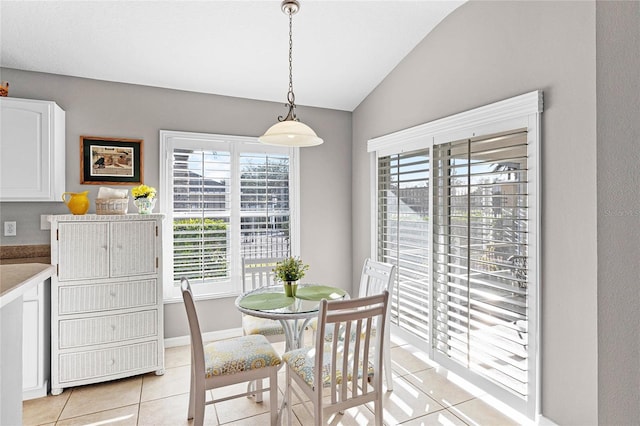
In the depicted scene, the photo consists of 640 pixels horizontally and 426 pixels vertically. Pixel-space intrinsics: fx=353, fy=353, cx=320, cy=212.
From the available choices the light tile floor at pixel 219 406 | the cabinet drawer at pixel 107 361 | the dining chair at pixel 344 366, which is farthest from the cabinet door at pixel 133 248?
the dining chair at pixel 344 366

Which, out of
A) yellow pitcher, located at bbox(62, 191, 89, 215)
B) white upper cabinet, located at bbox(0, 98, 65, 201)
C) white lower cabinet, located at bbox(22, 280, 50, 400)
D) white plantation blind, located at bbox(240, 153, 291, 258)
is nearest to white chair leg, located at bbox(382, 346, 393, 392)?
white plantation blind, located at bbox(240, 153, 291, 258)

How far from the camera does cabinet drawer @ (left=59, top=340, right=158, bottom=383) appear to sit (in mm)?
2752

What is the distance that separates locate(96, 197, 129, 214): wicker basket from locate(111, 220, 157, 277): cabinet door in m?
0.15

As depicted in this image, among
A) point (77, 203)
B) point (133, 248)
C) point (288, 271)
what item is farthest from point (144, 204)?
point (288, 271)

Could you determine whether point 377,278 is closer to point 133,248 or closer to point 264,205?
point 264,205

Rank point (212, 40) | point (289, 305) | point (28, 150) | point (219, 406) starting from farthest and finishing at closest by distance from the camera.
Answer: point (212, 40)
point (28, 150)
point (219, 406)
point (289, 305)

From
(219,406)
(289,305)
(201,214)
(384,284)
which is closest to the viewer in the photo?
(289,305)

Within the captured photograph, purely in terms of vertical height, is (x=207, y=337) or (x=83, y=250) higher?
(x=83, y=250)

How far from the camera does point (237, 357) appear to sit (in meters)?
2.13

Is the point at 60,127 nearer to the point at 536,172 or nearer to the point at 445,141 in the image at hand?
the point at 445,141

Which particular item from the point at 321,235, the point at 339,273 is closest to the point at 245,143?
the point at 321,235

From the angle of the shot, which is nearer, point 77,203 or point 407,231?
point 77,203

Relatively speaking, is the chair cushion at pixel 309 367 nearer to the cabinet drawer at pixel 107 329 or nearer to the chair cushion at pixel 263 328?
the chair cushion at pixel 263 328

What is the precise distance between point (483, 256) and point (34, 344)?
341cm
